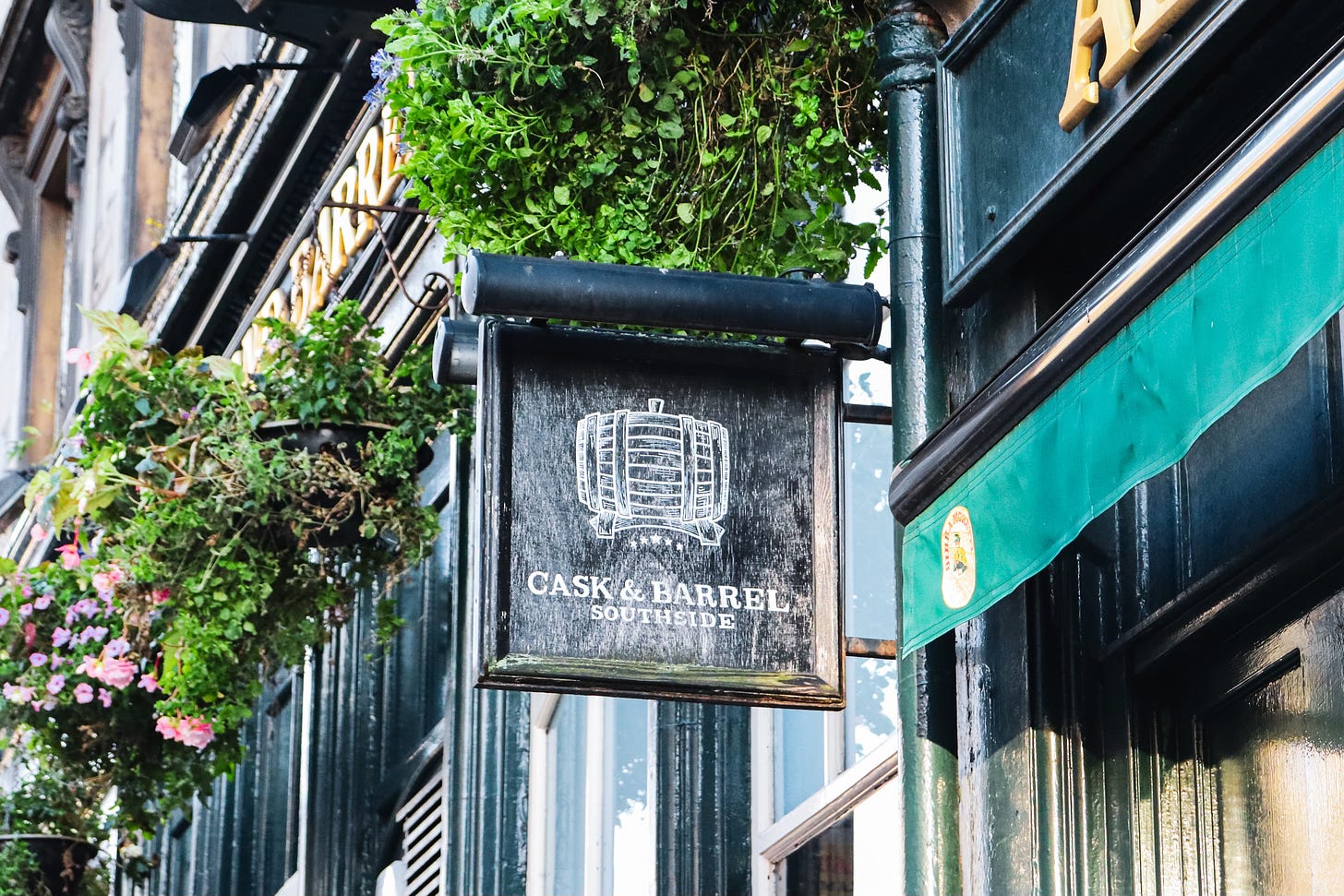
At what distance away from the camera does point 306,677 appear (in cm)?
1089

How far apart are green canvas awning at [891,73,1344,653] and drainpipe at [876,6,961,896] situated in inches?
9.8

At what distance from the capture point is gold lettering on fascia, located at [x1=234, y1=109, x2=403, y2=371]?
383 inches

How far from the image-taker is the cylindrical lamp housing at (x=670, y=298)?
4.99 metres

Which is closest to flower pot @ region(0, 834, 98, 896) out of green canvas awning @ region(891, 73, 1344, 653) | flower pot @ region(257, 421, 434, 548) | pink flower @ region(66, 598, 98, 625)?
pink flower @ region(66, 598, 98, 625)

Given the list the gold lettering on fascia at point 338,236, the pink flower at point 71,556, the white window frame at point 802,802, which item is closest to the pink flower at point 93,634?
the pink flower at point 71,556

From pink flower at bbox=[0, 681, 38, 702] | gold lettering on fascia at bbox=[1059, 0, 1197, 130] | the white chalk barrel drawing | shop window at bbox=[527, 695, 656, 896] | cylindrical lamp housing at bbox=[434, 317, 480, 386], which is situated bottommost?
shop window at bbox=[527, 695, 656, 896]

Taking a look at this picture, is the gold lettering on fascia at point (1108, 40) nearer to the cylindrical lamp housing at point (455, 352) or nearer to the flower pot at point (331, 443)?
the cylindrical lamp housing at point (455, 352)

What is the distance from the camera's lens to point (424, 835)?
966cm

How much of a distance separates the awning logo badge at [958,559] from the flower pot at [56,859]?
708cm

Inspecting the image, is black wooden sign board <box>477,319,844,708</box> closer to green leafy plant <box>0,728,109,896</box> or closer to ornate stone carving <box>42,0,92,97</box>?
green leafy plant <box>0,728,109,896</box>

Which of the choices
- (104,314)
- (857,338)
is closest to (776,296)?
(857,338)

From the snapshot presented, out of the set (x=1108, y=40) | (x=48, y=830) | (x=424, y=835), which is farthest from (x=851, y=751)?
(x=48, y=830)

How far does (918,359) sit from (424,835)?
5084 millimetres

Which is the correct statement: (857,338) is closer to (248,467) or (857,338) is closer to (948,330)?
(948,330)
